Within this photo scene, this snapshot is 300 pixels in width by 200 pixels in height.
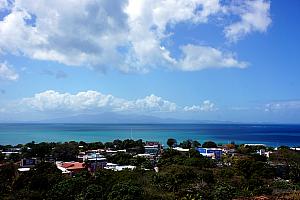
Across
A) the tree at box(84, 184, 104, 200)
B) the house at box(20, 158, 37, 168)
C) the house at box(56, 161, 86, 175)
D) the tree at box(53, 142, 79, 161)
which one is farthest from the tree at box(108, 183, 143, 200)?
the tree at box(53, 142, 79, 161)

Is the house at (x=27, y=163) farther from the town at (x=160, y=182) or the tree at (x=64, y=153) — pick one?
the tree at (x=64, y=153)

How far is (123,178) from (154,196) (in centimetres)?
474

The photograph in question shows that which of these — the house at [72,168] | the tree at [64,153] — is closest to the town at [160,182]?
the house at [72,168]

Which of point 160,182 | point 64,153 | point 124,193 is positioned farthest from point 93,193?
point 64,153

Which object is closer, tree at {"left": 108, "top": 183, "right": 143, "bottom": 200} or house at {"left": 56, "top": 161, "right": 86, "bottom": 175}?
tree at {"left": 108, "top": 183, "right": 143, "bottom": 200}

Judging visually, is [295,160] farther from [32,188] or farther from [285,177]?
[32,188]

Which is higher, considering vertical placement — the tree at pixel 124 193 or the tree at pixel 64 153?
the tree at pixel 124 193

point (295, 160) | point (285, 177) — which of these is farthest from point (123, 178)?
point (295, 160)

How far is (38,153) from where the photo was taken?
4378cm

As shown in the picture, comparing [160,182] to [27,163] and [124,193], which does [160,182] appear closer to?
[124,193]

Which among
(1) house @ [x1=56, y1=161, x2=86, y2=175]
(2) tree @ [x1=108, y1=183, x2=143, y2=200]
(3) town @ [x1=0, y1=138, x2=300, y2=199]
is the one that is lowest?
(1) house @ [x1=56, y1=161, x2=86, y2=175]

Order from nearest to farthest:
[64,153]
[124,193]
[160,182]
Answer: [124,193] < [160,182] < [64,153]

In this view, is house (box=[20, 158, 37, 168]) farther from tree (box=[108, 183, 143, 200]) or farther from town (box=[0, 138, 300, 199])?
tree (box=[108, 183, 143, 200])

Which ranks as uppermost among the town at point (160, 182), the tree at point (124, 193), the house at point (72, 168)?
the tree at point (124, 193)
